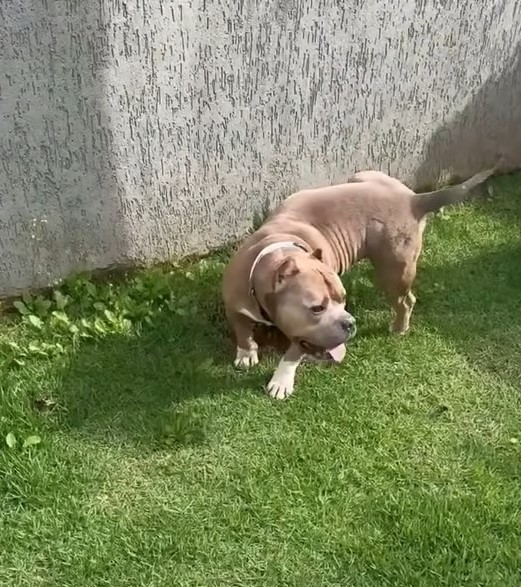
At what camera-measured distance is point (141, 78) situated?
11.8 feet

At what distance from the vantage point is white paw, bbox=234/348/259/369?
359 cm

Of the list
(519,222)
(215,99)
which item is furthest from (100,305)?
(519,222)

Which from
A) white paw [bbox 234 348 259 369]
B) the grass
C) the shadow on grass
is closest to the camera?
the grass

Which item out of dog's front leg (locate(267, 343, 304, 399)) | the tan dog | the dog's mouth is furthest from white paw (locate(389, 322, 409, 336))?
dog's front leg (locate(267, 343, 304, 399))

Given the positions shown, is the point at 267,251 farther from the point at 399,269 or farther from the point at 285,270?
the point at 399,269

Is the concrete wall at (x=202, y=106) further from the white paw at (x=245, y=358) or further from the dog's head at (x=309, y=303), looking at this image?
the dog's head at (x=309, y=303)

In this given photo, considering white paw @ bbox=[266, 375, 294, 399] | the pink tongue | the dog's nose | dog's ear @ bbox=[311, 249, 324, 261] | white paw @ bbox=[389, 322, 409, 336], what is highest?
dog's ear @ bbox=[311, 249, 324, 261]

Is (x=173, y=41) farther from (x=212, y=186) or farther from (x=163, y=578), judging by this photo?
(x=163, y=578)

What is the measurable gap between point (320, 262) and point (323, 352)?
341 mm

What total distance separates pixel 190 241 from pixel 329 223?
0.82 m

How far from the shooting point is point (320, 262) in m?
3.29

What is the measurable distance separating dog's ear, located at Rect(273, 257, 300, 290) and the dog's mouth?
27 centimetres

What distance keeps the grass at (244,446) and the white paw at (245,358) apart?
1.4 inches

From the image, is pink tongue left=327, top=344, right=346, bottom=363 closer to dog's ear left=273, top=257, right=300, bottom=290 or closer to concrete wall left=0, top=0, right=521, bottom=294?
dog's ear left=273, top=257, right=300, bottom=290
